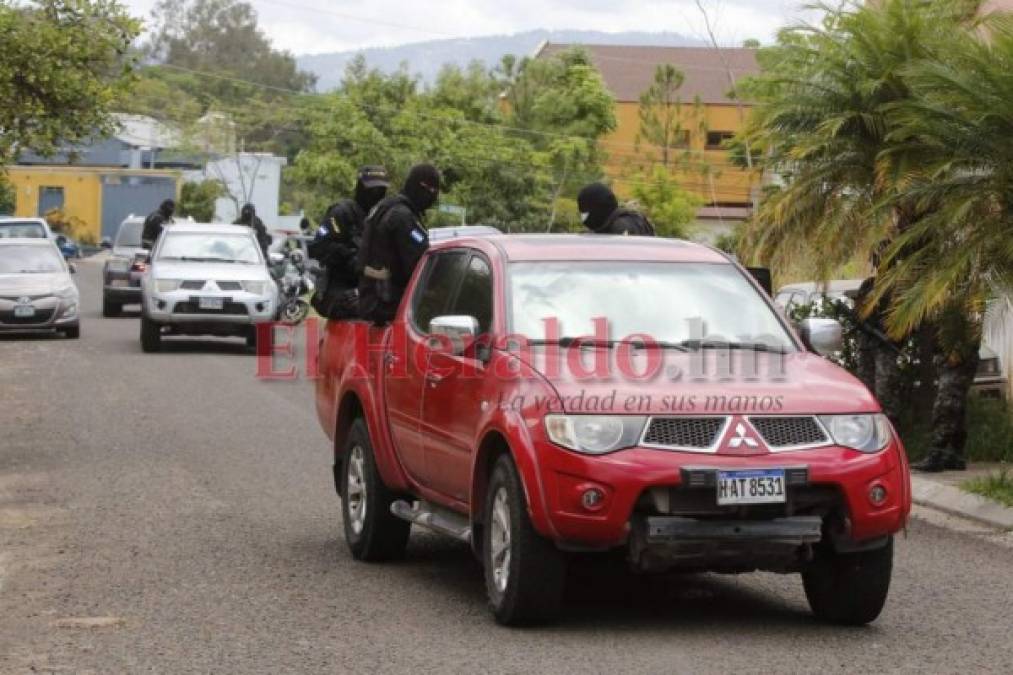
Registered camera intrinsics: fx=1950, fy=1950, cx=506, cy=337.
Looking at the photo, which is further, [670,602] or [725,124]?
[725,124]

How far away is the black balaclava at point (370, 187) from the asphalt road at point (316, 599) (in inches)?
80.6

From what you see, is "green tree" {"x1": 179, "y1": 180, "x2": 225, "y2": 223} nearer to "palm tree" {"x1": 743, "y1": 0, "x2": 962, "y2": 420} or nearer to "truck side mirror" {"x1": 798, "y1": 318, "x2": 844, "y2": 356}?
"palm tree" {"x1": 743, "y1": 0, "x2": 962, "y2": 420}

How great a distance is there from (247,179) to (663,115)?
31.6 m

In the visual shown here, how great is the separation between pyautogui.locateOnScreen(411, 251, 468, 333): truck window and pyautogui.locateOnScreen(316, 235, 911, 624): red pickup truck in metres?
0.03

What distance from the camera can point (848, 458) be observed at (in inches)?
325

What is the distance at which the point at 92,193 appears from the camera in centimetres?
10344

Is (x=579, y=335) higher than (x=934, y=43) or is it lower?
lower

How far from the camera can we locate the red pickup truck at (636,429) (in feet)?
26.5

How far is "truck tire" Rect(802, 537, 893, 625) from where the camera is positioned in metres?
8.56

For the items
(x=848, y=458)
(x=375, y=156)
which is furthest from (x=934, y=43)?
(x=375, y=156)

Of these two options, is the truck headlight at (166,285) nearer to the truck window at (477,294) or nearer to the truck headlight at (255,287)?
the truck headlight at (255,287)

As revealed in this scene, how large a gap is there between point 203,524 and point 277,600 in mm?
2744

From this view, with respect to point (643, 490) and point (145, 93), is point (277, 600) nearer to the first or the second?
point (643, 490)

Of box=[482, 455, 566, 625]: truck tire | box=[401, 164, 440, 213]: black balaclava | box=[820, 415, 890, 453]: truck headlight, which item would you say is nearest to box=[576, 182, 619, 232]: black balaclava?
box=[401, 164, 440, 213]: black balaclava
